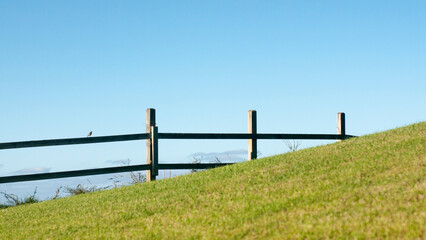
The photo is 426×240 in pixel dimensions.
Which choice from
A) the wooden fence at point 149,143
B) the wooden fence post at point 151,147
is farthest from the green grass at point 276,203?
the wooden fence post at point 151,147

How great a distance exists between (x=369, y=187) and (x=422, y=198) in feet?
3.13

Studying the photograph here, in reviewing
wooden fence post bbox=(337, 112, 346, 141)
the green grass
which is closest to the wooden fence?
the green grass

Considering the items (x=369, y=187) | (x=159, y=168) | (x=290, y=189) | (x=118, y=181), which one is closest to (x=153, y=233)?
(x=290, y=189)

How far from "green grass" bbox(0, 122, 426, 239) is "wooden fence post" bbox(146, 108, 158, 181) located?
1655 mm

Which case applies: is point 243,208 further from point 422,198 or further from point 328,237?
point 422,198

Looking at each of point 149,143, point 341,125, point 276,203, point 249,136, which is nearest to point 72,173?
point 149,143

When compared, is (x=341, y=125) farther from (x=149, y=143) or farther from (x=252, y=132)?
(x=149, y=143)

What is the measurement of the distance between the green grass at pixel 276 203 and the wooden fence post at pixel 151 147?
165 cm

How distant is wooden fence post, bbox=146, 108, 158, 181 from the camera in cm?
1295

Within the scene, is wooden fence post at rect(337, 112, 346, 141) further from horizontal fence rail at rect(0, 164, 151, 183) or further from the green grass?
horizontal fence rail at rect(0, 164, 151, 183)

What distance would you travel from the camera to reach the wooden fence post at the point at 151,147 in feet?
42.5

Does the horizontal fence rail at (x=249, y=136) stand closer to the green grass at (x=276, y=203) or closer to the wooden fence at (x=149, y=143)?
the wooden fence at (x=149, y=143)

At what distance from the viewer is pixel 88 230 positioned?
7.93m

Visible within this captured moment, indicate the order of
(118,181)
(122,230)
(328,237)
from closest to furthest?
1. (328,237)
2. (122,230)
3. (118,181)
